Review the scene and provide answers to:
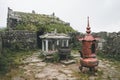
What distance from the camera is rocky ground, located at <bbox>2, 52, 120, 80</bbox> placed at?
1033 centimetres

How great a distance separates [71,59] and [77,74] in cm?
316

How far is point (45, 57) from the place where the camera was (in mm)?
13820

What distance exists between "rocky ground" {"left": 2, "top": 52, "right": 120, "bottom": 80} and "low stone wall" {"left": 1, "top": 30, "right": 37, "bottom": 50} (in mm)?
3376

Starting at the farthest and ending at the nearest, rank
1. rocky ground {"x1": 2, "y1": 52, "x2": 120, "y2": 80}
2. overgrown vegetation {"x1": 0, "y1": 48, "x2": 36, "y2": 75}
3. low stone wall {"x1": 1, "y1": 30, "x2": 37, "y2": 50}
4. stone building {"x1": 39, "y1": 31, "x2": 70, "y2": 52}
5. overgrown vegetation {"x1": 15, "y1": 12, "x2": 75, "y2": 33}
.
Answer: overgrown vegetation {"x1": 15, "y1": 12, "x2": 75, "y2": 33} → low stone wall {"x1": 1, "y1": 30, "x2": 37, "y2": 50} → stone building {"x1": 39, "y1": 31, "x2": 70, "y2": 52} → overgrown vegetation {"x1": 0, "y1": 48, "x2": 36, "y2": 75} → rocky ground {"x1": 2, "y1": 52, "x2": 120, "y2": 80}

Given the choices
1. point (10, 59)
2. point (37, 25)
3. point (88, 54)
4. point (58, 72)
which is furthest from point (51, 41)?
point (37, 25)

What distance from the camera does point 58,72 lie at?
11180 mm

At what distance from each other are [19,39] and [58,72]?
22.5 ft

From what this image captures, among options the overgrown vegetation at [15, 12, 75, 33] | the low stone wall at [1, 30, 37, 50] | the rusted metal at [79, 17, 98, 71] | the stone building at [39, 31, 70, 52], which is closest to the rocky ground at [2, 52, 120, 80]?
the rusted metal at [79, 17, 98, 71]

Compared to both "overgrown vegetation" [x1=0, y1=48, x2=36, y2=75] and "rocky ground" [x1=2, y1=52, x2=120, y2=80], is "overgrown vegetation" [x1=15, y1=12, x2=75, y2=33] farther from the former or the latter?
"rocky ground" [x1=2, y1=52, x2=120, y2=80]

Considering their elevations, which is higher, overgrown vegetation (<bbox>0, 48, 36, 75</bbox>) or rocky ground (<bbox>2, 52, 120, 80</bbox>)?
overgrown vegetation (<bbox>0, 48, 36, 75</bbox>)

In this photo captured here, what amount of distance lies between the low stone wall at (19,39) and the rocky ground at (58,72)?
3376 millimetres

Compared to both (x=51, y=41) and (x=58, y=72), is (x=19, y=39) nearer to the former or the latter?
(x=51, y=41)

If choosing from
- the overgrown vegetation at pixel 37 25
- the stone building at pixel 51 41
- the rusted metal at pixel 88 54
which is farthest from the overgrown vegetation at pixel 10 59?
the rusted metal at pixel 88 54

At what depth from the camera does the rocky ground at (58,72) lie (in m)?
10.3
